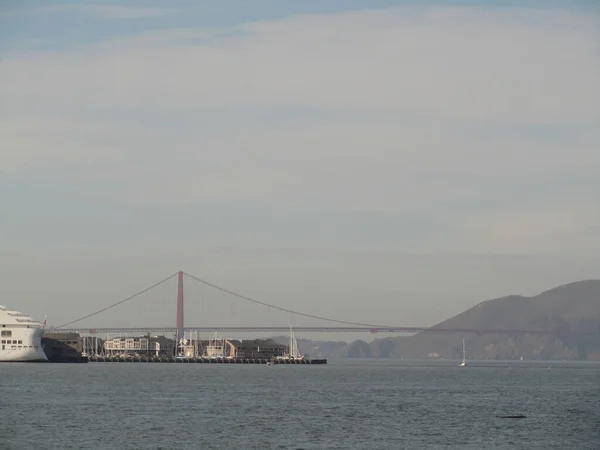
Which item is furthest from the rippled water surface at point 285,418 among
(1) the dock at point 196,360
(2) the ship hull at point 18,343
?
(1) the dock at point 196,360

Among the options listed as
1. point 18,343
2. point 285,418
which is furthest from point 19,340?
point 285,418

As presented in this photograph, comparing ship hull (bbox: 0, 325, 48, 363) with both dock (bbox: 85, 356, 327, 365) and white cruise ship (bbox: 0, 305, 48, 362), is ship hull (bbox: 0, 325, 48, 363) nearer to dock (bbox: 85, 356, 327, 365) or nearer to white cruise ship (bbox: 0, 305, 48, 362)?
white cruise ship (bbox: 0, 305, 48, 362)

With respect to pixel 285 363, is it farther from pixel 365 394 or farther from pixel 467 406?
pixel 467 406

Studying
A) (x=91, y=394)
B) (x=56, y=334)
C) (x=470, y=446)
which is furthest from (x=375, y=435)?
(x=56, y=334)

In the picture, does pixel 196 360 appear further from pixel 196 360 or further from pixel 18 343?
pixel 18 343

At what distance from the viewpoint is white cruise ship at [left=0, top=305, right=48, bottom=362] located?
490 feet

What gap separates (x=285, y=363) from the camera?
621 feet

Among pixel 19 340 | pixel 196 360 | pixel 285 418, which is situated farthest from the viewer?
pixel 196 360

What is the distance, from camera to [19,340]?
490 feet

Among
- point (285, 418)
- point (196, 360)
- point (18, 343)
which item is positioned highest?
point (18, 343)

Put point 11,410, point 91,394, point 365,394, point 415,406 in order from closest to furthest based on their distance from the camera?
point 11,410
point 415,406
point 91,394
point 365,394

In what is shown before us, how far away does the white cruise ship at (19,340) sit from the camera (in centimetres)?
14938

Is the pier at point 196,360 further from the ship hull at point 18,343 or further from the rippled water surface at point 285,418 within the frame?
the rippled water surface at point 285,418

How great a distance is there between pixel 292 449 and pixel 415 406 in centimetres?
2452
